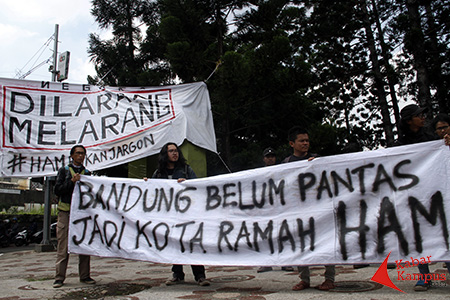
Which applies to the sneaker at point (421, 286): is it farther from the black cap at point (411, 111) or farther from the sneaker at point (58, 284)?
the sneaker at point (58, 284)

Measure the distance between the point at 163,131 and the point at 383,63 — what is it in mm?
11871

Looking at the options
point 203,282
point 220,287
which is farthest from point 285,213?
point 203,282

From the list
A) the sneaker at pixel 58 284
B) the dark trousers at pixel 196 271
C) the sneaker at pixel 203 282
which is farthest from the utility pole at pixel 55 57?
the sneaker at pixel 203 282

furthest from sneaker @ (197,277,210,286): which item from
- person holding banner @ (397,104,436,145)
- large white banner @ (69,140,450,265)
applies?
person holding banner @ (397,104,436,145)

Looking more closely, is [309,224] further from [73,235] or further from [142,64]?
[142,64]

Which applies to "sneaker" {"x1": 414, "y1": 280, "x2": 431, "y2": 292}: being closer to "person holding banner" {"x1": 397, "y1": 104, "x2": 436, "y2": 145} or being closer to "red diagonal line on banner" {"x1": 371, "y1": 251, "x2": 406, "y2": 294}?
"red diagonal line on banner" {"x1": 371, "y1": 251, "x2": 406, "y2": 294}

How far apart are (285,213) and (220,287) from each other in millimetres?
960

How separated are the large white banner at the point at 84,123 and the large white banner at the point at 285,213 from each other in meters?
1.45

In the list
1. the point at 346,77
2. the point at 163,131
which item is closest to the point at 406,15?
the point at 346,77

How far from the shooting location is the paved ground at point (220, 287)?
3.13 metres

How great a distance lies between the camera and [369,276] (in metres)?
3.99

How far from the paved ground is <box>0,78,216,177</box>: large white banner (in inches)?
62.6

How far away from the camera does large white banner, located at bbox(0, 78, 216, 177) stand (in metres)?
5.35

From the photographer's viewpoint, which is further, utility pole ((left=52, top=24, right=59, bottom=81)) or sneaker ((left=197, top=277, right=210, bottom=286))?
utility pole ((left=52, top=24, right=59, bottom=81))
